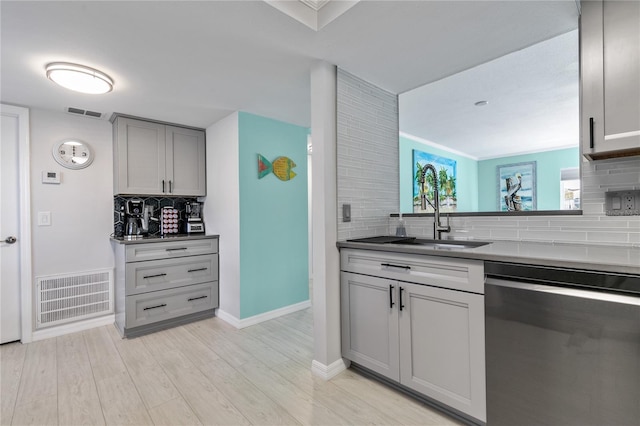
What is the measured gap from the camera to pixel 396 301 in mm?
1776

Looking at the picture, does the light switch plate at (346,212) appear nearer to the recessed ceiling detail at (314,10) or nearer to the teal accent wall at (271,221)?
the recessed ceiling detail at (314,10)

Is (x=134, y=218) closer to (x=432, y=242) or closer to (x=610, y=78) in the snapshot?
(x=432, y=242)

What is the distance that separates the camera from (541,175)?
2.53 meters

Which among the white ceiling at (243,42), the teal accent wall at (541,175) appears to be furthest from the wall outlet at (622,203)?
the white ceiling at (243,42)

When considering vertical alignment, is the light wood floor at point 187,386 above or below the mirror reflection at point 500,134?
below

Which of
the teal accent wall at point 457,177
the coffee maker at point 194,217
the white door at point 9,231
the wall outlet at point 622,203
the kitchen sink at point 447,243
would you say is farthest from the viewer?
the coffee maker at point 194,217

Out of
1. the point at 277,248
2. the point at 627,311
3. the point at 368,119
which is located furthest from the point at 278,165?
the point at 627,311

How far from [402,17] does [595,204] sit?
145 cm

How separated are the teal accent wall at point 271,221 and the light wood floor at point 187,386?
0.57 meters

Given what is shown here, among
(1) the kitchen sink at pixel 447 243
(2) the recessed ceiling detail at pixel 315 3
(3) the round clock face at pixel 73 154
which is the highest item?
(2) the recessed ceiling detail at pixel 315 3

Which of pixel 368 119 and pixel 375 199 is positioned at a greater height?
pixel 368 119

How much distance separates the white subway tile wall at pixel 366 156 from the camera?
2.17m

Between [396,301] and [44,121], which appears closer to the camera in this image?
[396,301]

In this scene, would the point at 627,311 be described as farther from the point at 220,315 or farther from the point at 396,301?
the point at 220,315
